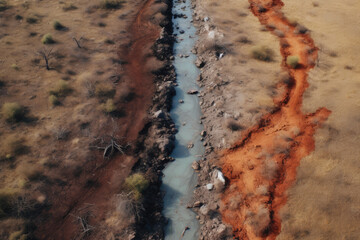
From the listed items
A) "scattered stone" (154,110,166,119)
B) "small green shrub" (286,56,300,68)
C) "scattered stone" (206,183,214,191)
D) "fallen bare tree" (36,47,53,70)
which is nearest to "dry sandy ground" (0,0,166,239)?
"fallen bare tree" (36,47,53,70)

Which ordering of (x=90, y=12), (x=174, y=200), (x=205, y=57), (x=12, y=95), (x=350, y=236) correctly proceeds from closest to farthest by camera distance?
(x=350, y=236) → (x=174, y=200) → (x=12, y=95) → (x=205, y=57) → (x=90, y=12)

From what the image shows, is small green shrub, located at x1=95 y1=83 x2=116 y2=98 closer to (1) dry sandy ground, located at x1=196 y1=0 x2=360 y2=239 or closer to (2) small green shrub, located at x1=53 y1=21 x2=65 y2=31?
(1) dry sandy ground, located at x1=196 y1=0 x2=360 y2=239

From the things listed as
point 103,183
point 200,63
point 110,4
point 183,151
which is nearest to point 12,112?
point 103,183

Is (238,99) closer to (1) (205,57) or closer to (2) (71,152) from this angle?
(1) (205,57)

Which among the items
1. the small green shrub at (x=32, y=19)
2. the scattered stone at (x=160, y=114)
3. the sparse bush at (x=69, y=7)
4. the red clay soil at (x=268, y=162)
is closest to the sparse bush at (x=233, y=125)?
the red clay soil at (x=268, y=162)

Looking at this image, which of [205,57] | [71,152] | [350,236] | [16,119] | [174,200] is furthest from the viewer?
[205,57]

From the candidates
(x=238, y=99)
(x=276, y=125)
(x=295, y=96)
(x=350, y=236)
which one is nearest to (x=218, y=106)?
(x=238, y=99)
